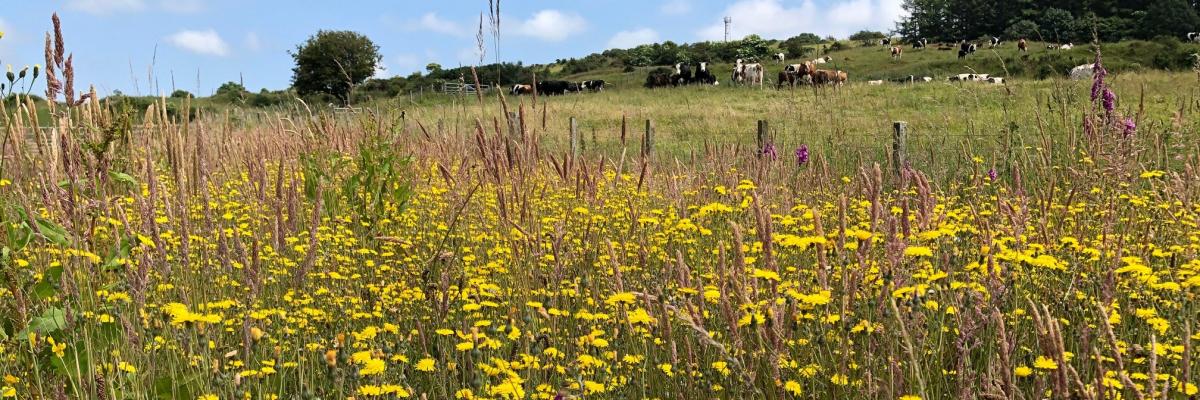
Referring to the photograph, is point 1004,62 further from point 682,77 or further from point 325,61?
point 325,61

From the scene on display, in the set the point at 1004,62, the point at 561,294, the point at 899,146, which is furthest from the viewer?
the point at 1004,62

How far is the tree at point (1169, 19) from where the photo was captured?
5728cm

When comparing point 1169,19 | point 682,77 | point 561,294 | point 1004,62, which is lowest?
point 561,294

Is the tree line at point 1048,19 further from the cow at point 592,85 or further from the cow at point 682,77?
the cow at point 592,85

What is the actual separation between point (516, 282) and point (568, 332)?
1.30ft

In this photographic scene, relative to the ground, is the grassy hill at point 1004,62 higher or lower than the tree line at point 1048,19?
lower

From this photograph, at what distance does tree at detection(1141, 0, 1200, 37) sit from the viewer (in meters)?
57.3

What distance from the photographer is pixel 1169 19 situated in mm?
58000

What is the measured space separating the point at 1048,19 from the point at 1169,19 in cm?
842

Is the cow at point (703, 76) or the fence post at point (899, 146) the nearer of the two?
the fence post at point (899, 146)

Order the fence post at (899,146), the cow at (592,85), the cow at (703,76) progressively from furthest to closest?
the cow at (592,85) → the cow at (703,76) → the fence post at (899,146)

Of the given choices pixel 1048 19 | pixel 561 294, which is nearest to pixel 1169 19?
pixel 1048 19

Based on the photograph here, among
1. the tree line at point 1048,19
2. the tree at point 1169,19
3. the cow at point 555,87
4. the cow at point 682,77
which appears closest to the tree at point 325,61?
the cow at point 555,87

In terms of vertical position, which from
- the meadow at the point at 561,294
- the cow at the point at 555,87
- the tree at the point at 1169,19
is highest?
the tree at the point at 1169,19
